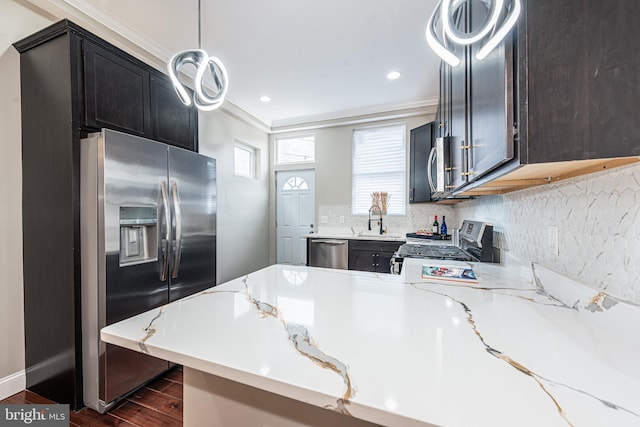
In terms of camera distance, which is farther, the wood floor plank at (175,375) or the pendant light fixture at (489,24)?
the wood floor plank at (175,375)

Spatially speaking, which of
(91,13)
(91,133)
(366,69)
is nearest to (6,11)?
(91,13)

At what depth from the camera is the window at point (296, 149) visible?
4.83 m

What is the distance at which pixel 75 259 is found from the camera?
1.71m

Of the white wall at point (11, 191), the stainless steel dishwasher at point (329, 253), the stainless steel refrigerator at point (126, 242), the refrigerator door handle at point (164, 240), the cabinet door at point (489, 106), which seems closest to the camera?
the cabinet door at point (489, 106)

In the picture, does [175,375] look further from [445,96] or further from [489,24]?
[445,96]

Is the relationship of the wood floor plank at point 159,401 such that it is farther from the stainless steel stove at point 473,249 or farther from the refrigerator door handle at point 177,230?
the stainless steel stove at point 473,249

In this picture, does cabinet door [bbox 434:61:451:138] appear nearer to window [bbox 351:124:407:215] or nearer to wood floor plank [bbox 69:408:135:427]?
window [bbox 351:124:407:215]

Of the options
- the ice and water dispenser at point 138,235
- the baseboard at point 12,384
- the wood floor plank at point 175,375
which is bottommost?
the wood floor plank at point 175,375

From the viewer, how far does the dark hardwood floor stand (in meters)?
1.65

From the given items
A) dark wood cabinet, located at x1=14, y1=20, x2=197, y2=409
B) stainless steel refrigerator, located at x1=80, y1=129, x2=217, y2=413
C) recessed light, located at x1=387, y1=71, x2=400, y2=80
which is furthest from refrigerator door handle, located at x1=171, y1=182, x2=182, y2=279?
recessed light, located at x1=387, y1=71, x2=400, y2=80

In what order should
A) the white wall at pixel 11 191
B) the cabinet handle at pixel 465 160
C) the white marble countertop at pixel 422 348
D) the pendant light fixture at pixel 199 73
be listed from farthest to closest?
the white wall at pixel 11 191
the pendant light fixture at pixel 199 73
the cabinet handle at pixel 465 160
the white marble countertop at pixel 422 348

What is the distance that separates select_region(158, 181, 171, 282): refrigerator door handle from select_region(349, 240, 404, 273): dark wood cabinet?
7.95ft

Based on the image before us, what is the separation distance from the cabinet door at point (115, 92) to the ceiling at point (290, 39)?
506 mm

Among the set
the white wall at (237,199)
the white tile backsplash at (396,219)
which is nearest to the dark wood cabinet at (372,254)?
the white tile backsplash at (396,219)
